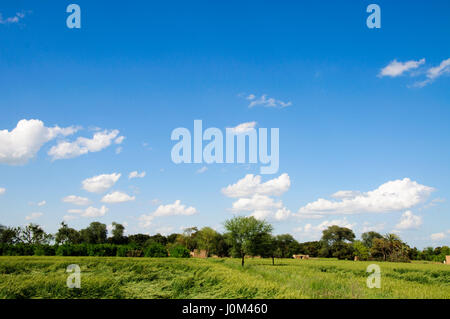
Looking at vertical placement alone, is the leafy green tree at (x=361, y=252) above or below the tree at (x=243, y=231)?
below

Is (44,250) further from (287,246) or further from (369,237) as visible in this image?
(369,237)

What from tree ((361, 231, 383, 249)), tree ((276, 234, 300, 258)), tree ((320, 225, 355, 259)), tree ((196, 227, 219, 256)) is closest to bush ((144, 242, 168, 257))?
tree ((196, 227, 219, 256))

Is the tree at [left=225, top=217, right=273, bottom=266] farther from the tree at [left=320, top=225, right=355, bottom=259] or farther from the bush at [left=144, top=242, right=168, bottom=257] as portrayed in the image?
the tree at [left=320, top=225, right=355, bottom=259]

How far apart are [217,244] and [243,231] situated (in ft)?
135

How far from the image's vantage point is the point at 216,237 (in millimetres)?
78250

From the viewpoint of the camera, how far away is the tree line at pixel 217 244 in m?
39.1

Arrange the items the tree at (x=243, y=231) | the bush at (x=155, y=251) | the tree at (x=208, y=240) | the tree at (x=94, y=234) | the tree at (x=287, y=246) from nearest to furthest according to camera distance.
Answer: the tree at (x=243, y=231) → the bush at (x=155, y=251) → the tree at (x=287, y=246) → the tree at (x=208, y=240) → the tree at (x=94, y=234)

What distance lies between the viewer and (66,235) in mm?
91562

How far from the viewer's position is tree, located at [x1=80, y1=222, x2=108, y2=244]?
95.6 metres

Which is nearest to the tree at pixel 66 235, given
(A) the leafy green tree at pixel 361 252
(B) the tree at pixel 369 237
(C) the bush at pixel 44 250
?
(C) the bush at pixel 44 250

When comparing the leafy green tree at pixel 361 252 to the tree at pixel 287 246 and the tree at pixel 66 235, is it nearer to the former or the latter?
the tree at pixel 287 246

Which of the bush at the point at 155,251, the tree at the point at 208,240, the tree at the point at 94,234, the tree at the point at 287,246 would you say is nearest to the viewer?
the bush at the point at 155,251

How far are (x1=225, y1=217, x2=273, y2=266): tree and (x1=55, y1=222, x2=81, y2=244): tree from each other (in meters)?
69.3
